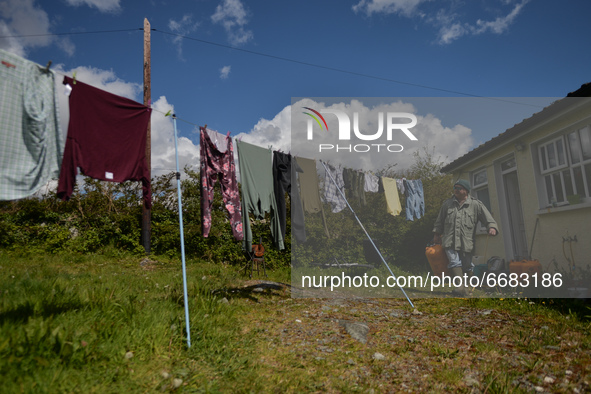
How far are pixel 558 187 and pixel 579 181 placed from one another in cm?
53

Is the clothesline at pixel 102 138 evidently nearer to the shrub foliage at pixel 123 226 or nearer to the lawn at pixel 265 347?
the lawn at pixel 265 347

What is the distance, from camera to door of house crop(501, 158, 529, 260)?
28.2ft

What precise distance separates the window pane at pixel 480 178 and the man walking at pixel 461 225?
4.51 ft

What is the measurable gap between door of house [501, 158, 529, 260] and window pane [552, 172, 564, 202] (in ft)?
4.60

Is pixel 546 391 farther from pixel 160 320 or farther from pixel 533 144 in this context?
pixel 533 144

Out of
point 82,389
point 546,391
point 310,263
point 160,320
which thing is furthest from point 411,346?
point 310,263

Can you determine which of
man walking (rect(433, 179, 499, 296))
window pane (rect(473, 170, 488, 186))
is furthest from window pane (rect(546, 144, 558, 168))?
window pane (rect(473, 170, 488, 186))

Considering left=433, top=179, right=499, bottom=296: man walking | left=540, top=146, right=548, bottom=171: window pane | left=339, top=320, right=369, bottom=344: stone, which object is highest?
left=540, top=146, right=548, bottom=171: window pane

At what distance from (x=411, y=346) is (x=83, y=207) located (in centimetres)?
1007

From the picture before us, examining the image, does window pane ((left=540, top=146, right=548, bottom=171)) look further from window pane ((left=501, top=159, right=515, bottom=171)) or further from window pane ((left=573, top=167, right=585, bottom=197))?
window pane ((left=501, top=159, right=515, bottom=171))

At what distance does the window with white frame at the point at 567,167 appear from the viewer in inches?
249

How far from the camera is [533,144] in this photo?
7.52 meters

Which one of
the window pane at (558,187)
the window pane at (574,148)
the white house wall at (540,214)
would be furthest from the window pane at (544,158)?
the window pane at (574,148)

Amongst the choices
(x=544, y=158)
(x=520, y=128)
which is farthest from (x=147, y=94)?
(x=544, y=158)
